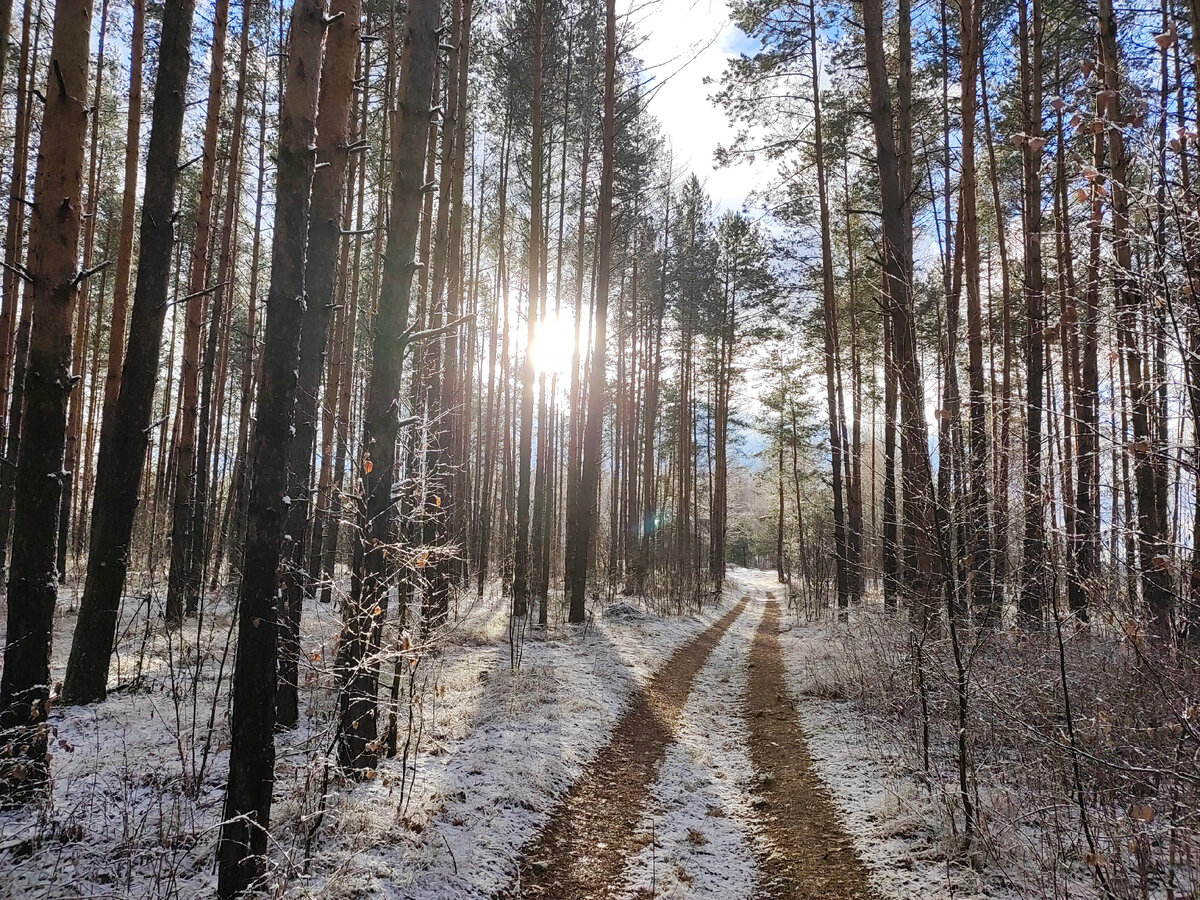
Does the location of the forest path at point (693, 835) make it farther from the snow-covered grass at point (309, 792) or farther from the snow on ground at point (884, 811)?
the snow-covered grass at point (309, 792)

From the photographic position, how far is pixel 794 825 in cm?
432

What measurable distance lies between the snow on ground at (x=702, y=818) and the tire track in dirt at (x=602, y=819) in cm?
12

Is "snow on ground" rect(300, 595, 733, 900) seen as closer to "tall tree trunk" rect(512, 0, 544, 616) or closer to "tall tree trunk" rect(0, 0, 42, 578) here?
"tall tree trunk" rect(512, 0, 544, 616)

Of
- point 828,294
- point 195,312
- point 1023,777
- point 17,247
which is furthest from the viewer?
point 828,294

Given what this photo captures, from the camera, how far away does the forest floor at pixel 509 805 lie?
3203mm

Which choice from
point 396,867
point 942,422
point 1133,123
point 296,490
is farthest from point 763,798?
point 1133,123

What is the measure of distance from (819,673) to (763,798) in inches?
151

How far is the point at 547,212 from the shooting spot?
52.2 ft

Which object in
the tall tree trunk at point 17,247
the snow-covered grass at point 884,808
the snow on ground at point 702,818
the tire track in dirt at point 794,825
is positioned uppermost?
the tall tree trunk at point 17,247

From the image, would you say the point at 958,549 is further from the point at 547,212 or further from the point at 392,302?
the point at 547,212

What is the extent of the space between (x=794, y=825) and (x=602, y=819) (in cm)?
142

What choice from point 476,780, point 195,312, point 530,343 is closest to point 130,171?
point 195,312

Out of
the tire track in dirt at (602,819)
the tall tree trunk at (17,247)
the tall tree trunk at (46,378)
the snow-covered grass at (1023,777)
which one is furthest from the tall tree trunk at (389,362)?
the tall tree trunk at (17,247)

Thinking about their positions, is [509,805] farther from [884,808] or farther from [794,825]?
[884,808]
